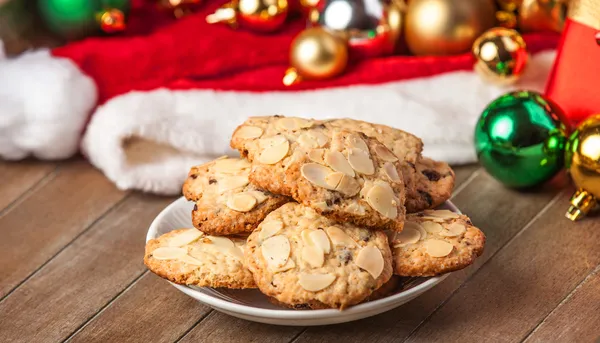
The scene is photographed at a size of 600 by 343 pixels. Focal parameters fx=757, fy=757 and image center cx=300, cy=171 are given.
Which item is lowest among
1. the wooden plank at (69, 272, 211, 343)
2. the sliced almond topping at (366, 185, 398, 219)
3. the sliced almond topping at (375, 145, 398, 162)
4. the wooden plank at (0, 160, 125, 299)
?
the wooden plank at (0, 160, 125, 299)

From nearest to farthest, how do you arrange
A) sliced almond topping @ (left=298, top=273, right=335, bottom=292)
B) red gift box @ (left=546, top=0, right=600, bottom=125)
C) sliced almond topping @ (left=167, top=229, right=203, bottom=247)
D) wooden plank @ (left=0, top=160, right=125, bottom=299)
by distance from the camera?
sliced almond topping @ (left=298, top=273, right=335, bottom=292) < sliced almond topping @ (left=167, top=229, right=203, bottom=247) < wooden plank @ (left=0, top=160, right=125, bottom=299) < red gift box @ (left=546, top=0, right=600, bottom=125)

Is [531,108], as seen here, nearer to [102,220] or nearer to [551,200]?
[551,200]

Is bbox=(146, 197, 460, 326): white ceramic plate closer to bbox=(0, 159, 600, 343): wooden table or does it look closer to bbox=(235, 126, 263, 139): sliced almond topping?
bbox=(0, 159, 600, 343): wooden table

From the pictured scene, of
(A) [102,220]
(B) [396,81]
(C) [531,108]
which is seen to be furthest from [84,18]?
(C) [531,108]

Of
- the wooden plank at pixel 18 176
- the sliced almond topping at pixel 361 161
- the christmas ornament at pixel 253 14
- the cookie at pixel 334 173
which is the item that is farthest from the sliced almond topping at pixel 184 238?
the christmas ornament at pixel 253 14

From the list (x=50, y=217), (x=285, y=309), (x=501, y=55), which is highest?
(x=501, y=55)

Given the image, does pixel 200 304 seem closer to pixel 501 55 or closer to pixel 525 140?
pixel 525 140

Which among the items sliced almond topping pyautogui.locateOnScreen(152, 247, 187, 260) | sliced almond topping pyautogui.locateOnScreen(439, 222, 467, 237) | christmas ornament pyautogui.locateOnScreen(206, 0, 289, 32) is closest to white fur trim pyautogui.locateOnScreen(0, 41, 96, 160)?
christmas ornament pyautogui.locateOnScreen(206, 0, 289, 32)

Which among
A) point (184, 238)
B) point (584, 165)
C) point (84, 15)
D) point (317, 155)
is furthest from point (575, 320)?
point (84, 15)
